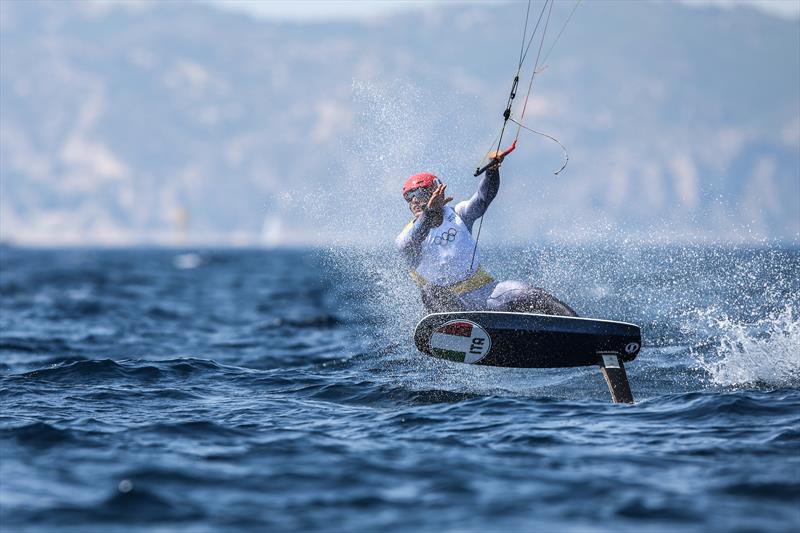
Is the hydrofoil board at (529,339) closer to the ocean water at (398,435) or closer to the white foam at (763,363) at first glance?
the ocean water at (398,435)

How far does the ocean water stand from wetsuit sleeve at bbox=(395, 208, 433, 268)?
1546 millimetres

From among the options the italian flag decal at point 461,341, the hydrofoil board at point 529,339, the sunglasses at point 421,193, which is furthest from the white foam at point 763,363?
the sunglasses at point 421,193

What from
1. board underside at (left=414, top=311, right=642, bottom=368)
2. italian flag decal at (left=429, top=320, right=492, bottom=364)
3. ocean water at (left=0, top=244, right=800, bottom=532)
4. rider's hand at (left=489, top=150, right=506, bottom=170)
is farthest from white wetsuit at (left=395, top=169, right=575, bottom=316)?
ocean water at (left=0, top=244, right=800, bottom=532)

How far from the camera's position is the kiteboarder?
41.9 ft

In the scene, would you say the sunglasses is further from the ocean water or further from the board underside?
the ocean water

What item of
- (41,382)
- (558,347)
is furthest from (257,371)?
(558,347)

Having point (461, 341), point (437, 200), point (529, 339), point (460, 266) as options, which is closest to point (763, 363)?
point (529, 339)

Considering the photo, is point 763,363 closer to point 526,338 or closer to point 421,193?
point 526,338

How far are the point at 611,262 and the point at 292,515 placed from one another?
23.5m

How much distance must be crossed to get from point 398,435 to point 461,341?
2.89 m

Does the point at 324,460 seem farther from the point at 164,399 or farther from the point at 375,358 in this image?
the point at 375,358

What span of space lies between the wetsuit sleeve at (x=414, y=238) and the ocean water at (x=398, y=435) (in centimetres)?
155

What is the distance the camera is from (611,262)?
1172 inches

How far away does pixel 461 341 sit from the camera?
12.5 meters
